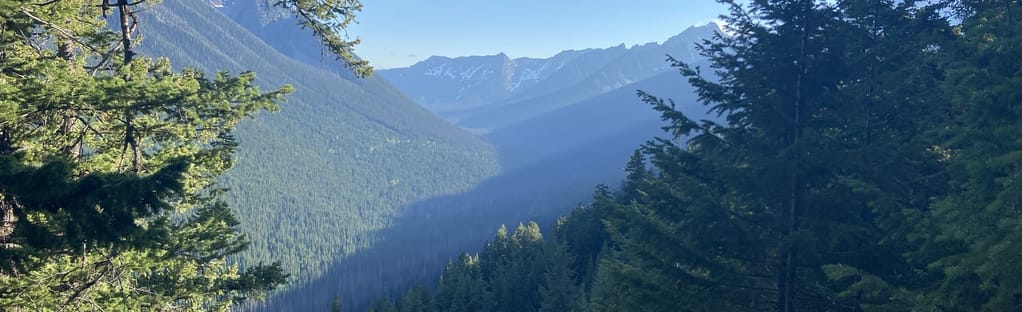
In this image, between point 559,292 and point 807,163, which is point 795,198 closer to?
point 807,163

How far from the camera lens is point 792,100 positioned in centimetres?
1024

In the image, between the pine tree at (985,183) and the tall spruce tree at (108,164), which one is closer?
the tall spruce tree at (108,164)

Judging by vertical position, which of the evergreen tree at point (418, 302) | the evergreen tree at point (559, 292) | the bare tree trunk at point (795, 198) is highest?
the bare tree trunk at point (795, 198)

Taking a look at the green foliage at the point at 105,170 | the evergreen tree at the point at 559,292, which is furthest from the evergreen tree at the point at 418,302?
the green foliage at the point at 105,170

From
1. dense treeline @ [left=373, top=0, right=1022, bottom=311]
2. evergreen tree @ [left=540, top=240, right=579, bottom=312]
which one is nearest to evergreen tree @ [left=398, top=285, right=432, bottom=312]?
evergreen tree @ [left=540, top=240, right=579, bottom=312]

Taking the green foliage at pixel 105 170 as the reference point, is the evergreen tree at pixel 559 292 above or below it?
below

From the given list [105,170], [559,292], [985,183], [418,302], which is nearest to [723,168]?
[985,183]

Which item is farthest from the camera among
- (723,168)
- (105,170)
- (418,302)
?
(418,302)

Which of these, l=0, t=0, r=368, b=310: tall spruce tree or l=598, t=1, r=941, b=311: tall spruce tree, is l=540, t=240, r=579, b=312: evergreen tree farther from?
l=0, t=0, r=368, b=310: tall spruce tree

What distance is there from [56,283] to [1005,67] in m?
13.9

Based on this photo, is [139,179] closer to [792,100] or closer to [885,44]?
[792,100]

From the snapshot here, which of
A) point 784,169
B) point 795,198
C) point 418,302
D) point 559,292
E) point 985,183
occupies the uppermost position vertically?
point 784,169

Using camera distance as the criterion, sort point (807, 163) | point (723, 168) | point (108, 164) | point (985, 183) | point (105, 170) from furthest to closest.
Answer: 1. point (723, 168)
2. point (807, 163)
3. point (985, 183)
4. point (108, 164)
5. point (105, 170)

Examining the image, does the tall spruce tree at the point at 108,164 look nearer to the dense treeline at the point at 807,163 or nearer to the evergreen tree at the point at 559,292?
the dense treeline at the point at 807,163
